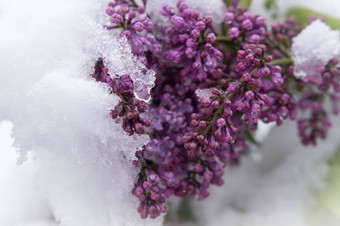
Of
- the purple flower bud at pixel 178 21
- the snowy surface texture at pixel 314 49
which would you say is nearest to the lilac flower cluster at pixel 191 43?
the purple flower bud at pixel 178 21

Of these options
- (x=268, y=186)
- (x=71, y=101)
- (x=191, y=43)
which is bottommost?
(x=268, y=186)

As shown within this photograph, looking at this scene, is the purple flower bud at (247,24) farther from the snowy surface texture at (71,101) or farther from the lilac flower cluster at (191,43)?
the snowy surface texture at (71,101)

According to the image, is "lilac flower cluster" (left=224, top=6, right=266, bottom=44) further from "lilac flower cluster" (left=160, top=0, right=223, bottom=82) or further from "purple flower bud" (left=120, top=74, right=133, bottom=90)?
"purple flower bud" (left=120, top=74, right=133, bottom=90)

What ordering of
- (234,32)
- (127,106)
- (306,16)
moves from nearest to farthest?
1. (127,106)
2. (234,32)
3. (306,16)

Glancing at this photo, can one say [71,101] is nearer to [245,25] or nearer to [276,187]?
[245,25]

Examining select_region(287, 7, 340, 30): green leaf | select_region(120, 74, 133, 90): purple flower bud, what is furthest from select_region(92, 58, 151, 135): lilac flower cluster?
select_region(287, 7, 340, 30): green leaf

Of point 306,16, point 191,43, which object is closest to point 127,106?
point 191,43

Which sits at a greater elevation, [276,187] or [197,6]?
[197,6]
